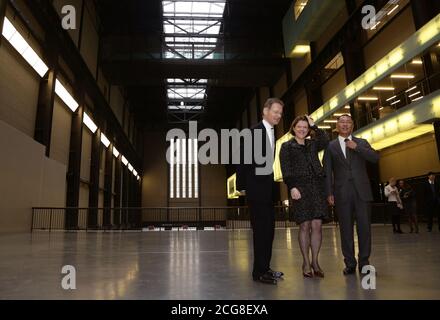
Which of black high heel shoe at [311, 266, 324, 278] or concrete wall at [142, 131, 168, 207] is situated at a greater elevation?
concrete wall at [142, 131, 168, 207]

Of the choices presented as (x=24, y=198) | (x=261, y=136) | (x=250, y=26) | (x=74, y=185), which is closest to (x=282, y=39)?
(x=250, y=26)

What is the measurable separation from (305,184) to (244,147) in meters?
0.79

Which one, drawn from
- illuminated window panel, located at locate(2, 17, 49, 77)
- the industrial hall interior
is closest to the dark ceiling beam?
the industrial hall interior

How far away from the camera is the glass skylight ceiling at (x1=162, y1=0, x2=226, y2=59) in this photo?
76.0 feet

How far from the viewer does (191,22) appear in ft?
82.6

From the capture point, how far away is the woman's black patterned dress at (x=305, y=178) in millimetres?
3436

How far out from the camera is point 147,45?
77.1 ft

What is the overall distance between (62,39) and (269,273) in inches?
694

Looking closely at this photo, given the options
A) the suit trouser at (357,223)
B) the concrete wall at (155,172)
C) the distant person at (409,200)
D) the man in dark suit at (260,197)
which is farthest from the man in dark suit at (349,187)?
the concrete wall at (155,172)

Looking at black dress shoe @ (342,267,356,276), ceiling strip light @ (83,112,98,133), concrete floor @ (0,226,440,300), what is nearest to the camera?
concrete floor @ (0,226,440,300)

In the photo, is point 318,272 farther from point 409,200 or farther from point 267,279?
point 409,200

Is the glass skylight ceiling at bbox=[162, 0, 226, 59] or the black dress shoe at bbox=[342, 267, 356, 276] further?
the glass skylight ceiling at bbox=[162, 0, 226, 59]

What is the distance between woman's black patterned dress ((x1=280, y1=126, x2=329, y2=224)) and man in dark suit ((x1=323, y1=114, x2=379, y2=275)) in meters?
0.29

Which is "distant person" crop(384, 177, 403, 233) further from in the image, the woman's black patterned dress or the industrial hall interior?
the woman's black patterned dress
